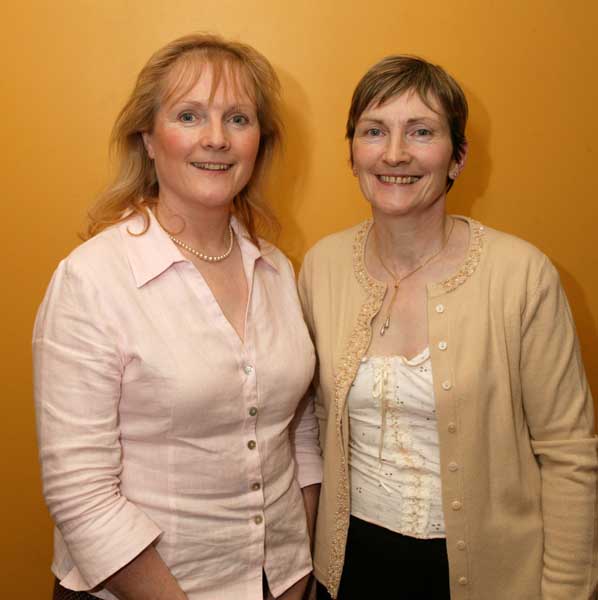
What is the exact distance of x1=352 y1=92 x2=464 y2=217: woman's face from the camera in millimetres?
1562

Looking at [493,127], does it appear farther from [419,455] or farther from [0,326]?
[0,326]

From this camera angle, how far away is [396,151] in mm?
1551

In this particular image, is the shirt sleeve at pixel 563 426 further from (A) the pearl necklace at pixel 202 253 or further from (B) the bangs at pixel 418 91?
(A) the pearl necklace at pixel 202 253

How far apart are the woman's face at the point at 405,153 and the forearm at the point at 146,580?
90 cm

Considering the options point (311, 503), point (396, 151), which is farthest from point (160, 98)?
point (311, 503)

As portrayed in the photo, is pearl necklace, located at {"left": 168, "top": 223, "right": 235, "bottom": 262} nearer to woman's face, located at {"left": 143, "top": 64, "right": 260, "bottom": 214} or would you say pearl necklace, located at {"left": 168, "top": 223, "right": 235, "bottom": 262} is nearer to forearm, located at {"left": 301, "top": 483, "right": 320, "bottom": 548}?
woman's face, located at {"left": 143, "top": 64, "right": 260, "bottom": 214}


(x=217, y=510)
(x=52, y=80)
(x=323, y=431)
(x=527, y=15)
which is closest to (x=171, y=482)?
(x=217, y=510)

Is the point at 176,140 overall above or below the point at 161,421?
above

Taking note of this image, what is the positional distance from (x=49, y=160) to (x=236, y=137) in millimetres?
690

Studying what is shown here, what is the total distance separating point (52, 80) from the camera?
1.90 meters

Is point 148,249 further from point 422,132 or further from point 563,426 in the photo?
point 563,426

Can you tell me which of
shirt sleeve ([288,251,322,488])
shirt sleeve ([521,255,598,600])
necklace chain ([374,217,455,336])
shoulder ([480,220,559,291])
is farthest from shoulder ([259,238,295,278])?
shirt sleeve ([521,255,598,600])

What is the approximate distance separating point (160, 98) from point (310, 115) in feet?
1.97

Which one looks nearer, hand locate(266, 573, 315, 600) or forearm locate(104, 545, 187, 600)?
forearm locate(104, 545, 187, 600)
